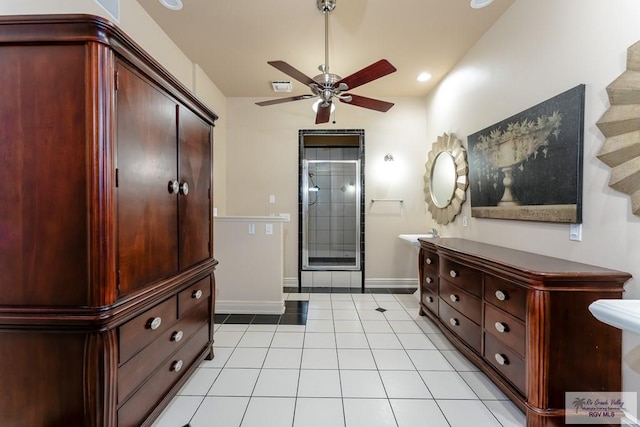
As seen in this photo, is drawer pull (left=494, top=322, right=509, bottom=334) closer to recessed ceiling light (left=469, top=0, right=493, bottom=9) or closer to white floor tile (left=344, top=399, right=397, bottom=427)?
white floor tile (left=344, top=399, right=397, bottom=427)

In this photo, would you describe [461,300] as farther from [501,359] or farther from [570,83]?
[570,83]

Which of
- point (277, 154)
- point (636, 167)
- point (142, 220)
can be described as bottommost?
point (142, 220)

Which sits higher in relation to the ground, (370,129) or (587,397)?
(370,129)

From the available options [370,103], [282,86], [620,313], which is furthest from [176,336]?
[282,86]

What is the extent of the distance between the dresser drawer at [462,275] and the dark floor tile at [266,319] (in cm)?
176

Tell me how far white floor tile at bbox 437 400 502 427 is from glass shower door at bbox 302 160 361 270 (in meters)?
2.91

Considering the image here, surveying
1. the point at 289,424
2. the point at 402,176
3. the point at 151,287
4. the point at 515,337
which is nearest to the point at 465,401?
the point at 515,337

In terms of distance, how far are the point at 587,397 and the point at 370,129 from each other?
3.66 metres

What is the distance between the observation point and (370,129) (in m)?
4.36

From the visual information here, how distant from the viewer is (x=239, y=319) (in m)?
3.17

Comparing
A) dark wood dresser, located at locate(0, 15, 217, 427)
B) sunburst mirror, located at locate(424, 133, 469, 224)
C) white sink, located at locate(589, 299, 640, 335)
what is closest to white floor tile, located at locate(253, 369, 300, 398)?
dark wood dresser, located at locate(0, 15, 217, 427)

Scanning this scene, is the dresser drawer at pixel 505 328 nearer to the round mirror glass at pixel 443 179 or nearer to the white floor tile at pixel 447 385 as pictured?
the white floor tile at pixel 447 385

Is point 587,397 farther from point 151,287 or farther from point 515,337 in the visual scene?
point 151,287

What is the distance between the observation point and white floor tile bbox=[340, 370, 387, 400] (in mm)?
1885
